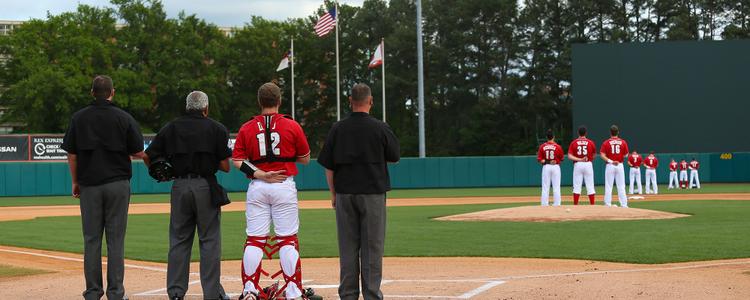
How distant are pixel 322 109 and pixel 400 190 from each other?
31.8 m

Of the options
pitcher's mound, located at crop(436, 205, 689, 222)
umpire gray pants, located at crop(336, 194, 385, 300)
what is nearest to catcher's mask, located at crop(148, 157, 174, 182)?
umpire gray pants, located at crop(336, 194, 385, 300)

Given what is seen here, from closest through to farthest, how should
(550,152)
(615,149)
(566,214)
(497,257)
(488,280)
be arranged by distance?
(488,280) < (497,257) < (566,214) < (615,149) < (550,152)

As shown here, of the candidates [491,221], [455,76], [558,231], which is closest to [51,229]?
[491,221]

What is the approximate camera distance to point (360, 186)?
23.8ft

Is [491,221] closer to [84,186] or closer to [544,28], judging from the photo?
[84,186]

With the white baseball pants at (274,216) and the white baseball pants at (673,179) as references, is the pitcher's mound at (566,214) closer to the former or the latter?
the white baseball pants at (274,216)

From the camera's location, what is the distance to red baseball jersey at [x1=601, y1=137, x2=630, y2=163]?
20781 millimetres

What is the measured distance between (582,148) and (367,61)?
52611mm

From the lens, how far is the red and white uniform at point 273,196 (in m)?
7.25

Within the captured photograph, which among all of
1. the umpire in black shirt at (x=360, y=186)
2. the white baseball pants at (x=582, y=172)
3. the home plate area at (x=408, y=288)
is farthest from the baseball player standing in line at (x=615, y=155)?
the umpire in black shirt at (x=360, y=186)

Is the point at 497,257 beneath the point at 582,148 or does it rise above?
beneath

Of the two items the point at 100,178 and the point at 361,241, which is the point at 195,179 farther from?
the point at 361,241

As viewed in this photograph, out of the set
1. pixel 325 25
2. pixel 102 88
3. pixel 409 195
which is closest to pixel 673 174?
pixel 409 195

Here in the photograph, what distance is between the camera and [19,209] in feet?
94.0
